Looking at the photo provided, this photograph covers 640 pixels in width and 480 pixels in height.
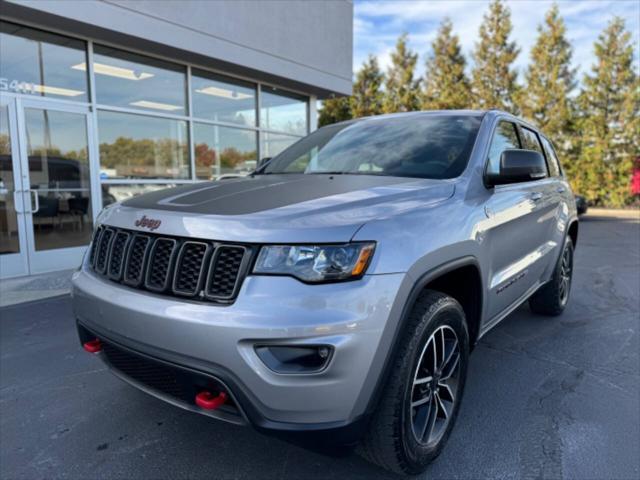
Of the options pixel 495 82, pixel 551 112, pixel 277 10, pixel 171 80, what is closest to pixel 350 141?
pixel 171 80

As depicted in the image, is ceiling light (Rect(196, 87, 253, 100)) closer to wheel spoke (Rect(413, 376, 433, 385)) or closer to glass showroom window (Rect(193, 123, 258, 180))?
glass showroom window (Rect(193, 123, 258, 180))

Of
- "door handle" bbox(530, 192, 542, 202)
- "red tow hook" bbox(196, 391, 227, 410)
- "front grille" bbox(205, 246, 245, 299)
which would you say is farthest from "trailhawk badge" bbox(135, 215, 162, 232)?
"door handle" bbox(530, 192, 542, 202)

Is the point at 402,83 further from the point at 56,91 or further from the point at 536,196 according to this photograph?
the point at 536,196

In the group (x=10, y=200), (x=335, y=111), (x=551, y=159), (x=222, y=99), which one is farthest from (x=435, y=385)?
(x=335, y=111)

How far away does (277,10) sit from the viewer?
975 cm

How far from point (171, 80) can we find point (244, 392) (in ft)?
27.5

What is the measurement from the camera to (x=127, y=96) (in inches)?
324

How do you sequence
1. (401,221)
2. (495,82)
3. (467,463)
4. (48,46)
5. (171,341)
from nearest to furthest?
(171,341)
(401,221)
(467,463)
(48,46)
(495,82)

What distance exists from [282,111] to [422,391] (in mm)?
10158

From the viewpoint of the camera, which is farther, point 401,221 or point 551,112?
point 551,112

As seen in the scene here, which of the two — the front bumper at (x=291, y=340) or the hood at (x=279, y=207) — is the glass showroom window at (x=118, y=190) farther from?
the front bumper at (x=291, y=340)

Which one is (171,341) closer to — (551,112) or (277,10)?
(277,10)

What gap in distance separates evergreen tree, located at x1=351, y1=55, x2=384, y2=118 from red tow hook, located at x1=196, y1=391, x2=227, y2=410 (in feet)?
72.4

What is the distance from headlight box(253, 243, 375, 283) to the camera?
181cm
